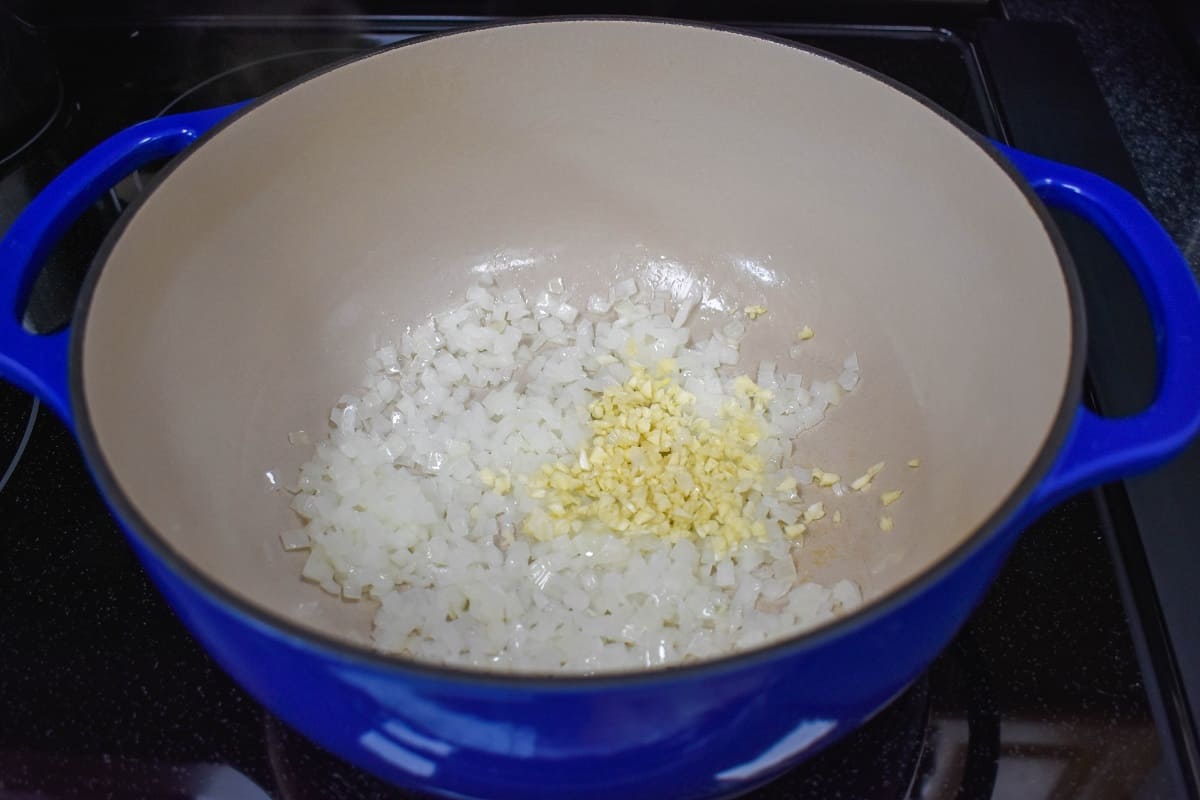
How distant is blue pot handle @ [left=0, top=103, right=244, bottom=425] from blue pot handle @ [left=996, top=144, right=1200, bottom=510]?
61 centimetres

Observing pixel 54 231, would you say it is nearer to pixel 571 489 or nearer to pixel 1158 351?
pixel 571 489

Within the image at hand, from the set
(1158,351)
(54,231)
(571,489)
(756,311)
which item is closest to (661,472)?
(571,489)

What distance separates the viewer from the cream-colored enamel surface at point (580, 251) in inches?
30.0

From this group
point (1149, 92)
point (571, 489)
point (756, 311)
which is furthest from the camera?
point (1149, 92)

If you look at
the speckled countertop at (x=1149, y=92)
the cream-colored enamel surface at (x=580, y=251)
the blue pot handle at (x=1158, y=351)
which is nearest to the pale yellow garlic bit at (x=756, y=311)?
the cream-colored enamel surface at (x=580, y=251)

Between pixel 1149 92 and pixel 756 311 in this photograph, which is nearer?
pixel 756 311

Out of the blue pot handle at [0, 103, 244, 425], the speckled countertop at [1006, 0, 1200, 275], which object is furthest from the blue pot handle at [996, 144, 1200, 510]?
the blue pot handle at [0, 103, 244, 425]

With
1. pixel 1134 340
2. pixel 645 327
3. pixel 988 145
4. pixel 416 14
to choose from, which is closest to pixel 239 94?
pixel 416 14

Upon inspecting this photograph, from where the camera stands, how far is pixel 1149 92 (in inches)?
51.2

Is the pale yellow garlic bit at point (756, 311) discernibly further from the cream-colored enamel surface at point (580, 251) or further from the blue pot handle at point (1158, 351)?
the blue pot handle at point (1158, 351)

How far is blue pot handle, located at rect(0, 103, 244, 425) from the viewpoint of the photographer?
0.65m

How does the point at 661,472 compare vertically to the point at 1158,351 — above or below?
below

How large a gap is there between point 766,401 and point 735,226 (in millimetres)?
193

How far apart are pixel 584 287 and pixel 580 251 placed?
4cm
